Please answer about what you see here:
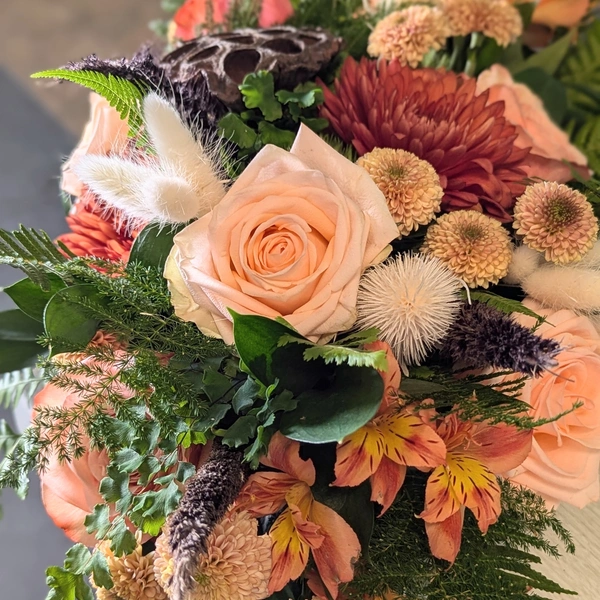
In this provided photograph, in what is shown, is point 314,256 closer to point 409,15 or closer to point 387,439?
point 387,439

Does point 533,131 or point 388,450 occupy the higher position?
point 533,131

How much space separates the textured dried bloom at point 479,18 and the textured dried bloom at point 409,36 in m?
0.05

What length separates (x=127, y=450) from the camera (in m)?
0.41

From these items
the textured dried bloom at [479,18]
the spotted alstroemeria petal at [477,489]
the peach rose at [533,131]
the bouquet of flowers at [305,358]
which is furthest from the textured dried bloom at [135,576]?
the textured dried bloom at [479,18]

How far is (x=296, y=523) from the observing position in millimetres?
402

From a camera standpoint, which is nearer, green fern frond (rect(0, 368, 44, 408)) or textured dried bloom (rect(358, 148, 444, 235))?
textured dried bloom (rect(358, 148, 444, 235))

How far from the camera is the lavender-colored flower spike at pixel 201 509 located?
32 cm

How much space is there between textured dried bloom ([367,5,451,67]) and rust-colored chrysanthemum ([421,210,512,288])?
23 centimetres

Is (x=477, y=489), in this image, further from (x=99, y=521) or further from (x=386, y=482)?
(x=99, y=521)

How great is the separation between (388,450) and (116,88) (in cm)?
34

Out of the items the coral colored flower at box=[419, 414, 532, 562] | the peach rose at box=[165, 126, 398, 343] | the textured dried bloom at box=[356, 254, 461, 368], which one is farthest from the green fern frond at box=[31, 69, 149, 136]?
the coral colored flower at box=[419, 414, 532, 562]

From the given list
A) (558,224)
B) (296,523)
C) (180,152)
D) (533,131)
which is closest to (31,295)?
(180,152)

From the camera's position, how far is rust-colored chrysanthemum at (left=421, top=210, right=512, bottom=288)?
1.44ft

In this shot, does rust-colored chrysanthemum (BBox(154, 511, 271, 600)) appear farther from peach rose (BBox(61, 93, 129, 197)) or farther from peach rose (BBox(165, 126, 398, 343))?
peach rose (BBox(61, 93, 129, 197))
